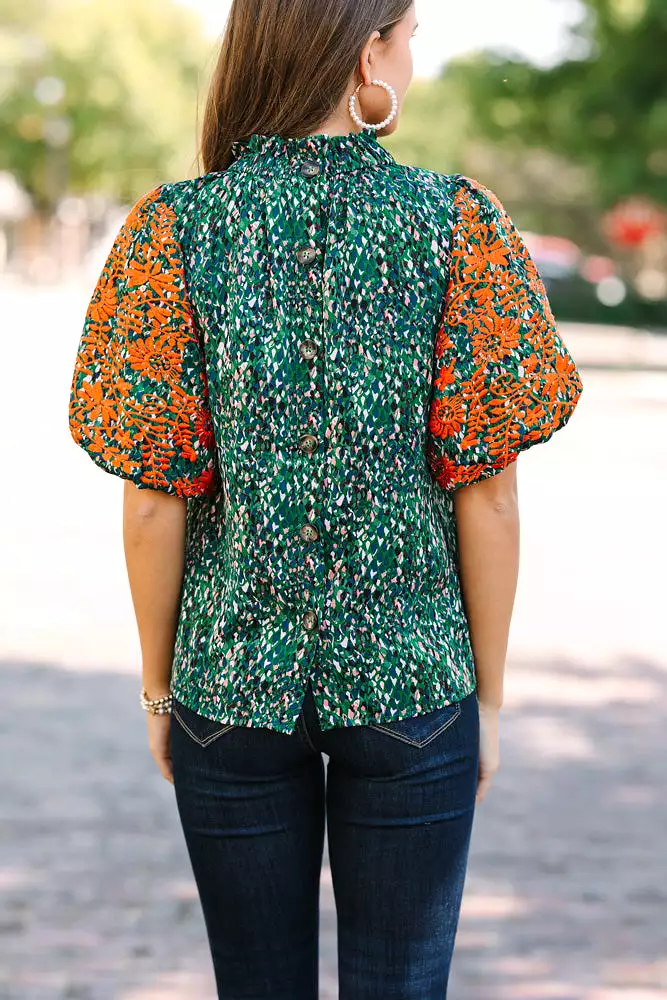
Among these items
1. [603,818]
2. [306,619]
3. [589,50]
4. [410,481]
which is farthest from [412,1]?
[589,50]

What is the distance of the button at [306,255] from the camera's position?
1681 mm

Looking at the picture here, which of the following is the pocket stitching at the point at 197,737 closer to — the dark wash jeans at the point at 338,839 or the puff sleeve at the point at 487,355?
the dark wash jeans at the point at 338,839

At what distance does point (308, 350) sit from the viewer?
168 centimetres

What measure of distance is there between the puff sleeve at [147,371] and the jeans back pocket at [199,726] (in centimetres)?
28

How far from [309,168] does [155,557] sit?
1.75 feet

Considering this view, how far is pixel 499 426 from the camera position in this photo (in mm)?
1756

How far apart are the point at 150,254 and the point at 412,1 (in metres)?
0.45

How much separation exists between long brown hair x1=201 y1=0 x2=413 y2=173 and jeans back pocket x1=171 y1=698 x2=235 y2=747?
733 mm

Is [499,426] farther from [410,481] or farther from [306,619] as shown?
[306,619]

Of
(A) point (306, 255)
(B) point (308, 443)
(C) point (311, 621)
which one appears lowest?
(C) point (311, 621)

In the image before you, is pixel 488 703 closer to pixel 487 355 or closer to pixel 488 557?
pixel 488 557

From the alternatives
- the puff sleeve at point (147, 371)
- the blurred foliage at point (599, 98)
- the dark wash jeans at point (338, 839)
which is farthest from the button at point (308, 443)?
the blurred foliage at point (599, 98)

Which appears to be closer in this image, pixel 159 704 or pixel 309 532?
pixel 309 532

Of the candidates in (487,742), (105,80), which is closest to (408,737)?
(487,742)
